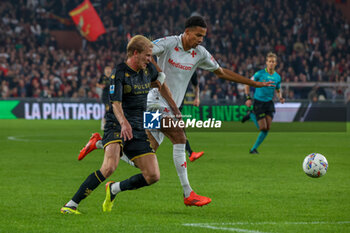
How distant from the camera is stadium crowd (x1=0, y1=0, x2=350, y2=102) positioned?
107 ft

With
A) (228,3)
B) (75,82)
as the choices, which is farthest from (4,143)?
Result: (228,3)

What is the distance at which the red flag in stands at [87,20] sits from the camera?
33.9 meters

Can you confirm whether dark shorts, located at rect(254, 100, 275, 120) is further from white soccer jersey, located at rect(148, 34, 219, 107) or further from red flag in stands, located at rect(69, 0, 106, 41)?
red flag in stands, located at rect(69, 0, 106, 41)

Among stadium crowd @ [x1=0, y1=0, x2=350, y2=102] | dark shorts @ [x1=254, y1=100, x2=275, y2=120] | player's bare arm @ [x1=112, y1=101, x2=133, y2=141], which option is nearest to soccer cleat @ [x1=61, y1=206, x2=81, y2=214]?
player's bare arm @ [x1=112, y1=101, x2=133, y2=141]

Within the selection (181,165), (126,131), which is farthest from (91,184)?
(181,165)

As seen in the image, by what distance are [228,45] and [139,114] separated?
30.8 meters

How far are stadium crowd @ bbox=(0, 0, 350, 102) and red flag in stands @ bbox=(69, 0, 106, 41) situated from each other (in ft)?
5.26

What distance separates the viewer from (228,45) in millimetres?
37219

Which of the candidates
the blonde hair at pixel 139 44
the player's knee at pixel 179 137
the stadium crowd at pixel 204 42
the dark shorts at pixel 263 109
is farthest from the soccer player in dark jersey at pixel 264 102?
the stadium crowd at pixel 204 42

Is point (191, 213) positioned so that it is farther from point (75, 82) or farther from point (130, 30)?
point (130, 30)

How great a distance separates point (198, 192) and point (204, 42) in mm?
28442

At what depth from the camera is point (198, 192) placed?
866cm

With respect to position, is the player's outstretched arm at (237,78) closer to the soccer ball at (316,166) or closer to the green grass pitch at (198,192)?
the green grass pitch at (198,192)

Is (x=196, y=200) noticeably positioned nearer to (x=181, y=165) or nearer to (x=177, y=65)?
(x=181, y=165)
